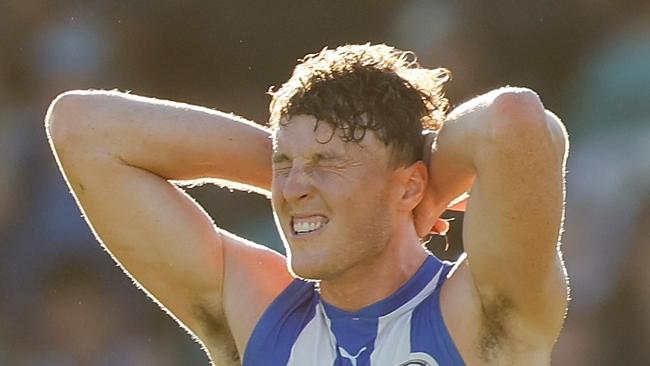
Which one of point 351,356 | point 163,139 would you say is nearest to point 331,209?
point 351,356

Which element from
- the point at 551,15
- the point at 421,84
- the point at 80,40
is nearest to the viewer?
the point at 421,84

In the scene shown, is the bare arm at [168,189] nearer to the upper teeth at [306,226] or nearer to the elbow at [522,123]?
the upper teeth at [306,226]

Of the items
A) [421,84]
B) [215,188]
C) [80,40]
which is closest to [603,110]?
[215,188]

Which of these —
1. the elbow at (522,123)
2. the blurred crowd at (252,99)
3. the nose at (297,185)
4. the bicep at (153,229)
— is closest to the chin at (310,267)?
the nose at (297,185)

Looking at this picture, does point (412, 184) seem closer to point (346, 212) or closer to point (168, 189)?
point (346, 212)

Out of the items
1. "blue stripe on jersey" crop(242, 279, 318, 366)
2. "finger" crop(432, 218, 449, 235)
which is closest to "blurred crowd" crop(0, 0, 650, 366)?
"finger" crop(432, 218, 449, 235)

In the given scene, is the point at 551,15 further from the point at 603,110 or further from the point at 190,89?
the point at 190,89

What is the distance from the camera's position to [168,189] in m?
4.23

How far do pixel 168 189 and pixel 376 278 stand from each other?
637 millimetres

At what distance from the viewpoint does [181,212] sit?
13.7 feet

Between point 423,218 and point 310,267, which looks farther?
point 423,218

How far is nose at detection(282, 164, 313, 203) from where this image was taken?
383 centimetres

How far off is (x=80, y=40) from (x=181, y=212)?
16.2 ft

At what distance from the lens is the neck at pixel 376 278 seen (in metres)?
4.00
